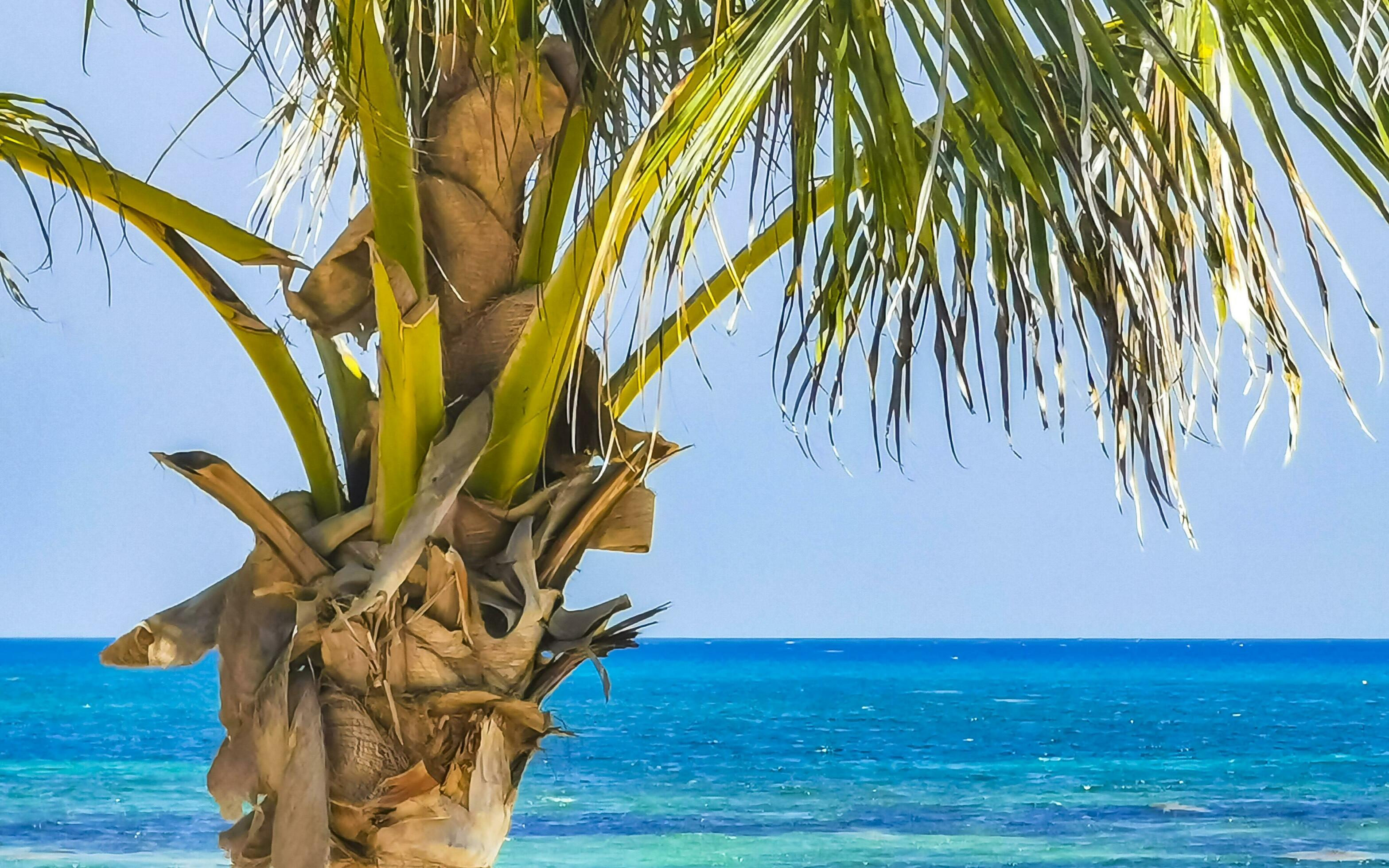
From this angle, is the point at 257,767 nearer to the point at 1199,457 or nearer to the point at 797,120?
the point at 797,120

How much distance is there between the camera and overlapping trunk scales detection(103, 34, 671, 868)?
1911mm

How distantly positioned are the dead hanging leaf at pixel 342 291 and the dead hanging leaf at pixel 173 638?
406 millimetres

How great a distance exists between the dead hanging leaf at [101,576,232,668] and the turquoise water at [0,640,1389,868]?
525 mm

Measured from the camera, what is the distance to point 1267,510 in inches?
2180

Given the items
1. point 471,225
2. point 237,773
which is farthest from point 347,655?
point 471,225

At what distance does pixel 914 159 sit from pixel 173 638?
3.88ft

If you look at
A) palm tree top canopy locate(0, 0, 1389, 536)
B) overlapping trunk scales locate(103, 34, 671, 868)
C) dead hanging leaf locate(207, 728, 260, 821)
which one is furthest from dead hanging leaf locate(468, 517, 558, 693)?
dead hanging leaf locate(207, 728, 260, 821)

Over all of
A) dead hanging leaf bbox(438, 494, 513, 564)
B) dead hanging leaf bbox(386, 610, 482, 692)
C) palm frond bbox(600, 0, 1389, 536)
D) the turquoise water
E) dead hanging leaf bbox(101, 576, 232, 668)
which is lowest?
the turquoise water

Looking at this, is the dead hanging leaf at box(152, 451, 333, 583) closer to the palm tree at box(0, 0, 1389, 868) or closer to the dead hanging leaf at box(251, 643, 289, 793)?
the palm tree at box(0, 0, 1389, 868)

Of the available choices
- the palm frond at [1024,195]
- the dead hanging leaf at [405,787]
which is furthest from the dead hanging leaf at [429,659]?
the palm frond at [1024,195]

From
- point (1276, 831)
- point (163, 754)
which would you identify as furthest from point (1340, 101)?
point (163, 754)

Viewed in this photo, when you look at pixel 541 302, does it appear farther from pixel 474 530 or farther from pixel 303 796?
pixel 303 796

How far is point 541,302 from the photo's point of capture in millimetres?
1845

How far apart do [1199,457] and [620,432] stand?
83 cm
